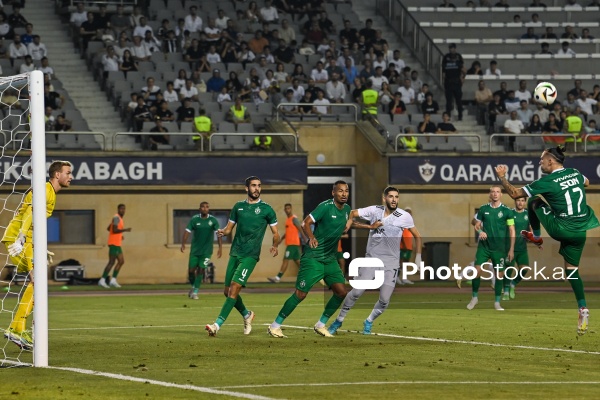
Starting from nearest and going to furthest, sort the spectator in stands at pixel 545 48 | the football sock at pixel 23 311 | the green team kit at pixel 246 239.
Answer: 1. the football sock at pixel 23 311
2. the green team kit at pixel 246 239
3. the spectator in stands at pixel 545 48

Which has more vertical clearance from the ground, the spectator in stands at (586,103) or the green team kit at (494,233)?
the spectator in stands at (586,103)

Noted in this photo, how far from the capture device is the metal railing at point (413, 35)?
44.0 m

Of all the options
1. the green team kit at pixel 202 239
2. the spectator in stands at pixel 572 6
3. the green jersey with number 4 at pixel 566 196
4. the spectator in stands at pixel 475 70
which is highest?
the spectator in stands at pixel 572 6

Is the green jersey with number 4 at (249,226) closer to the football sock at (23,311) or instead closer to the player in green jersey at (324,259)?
the player in green jersey at (324,259)

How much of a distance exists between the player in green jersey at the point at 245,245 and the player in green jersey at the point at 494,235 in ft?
21.1

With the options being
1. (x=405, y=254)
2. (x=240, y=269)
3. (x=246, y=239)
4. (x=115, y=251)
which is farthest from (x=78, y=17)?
(x=240, y=269)

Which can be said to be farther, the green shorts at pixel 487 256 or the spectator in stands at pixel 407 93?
the spectator in stands at pixel 407 93

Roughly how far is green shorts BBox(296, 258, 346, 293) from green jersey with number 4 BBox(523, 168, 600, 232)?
2.97 meters

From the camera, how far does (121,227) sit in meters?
35.1

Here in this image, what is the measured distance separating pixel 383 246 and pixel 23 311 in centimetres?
536

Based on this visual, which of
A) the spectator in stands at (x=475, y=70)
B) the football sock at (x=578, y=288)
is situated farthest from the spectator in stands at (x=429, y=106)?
the football sock at (x=578, y=288)

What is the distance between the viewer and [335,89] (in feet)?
133

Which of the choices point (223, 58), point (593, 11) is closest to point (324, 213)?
point (223, 58)

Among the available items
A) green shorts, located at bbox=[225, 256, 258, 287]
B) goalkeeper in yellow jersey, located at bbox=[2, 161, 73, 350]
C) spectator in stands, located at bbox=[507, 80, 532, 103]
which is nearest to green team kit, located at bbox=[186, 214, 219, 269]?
green shorts, located at bbox=[225, 256, 258, 287]
